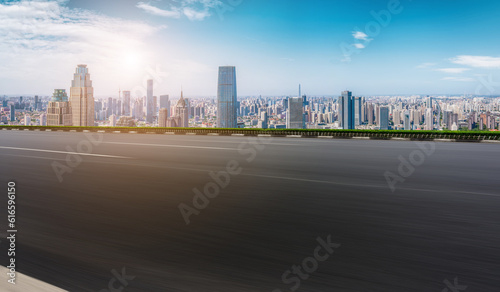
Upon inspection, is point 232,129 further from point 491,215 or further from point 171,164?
point 491,215

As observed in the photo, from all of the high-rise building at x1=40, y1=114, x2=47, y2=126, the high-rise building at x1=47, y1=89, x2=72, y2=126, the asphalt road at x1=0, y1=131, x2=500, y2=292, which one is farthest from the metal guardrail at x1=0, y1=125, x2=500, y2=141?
the asphalt road at x1=0, y1=131, x2=500, y2=292

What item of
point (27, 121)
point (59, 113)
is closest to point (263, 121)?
point (59, 113)

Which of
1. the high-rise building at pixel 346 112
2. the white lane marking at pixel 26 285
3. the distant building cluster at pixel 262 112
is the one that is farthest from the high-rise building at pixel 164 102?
the white lane marking at pixel 26 285

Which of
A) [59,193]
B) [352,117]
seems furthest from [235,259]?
[352,117]

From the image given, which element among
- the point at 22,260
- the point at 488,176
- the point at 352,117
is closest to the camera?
the point at 22,260

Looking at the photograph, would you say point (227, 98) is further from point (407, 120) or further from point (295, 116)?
point (407, 120)

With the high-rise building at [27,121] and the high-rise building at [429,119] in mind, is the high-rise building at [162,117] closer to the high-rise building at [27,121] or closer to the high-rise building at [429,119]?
the high-rise building at [27,121]

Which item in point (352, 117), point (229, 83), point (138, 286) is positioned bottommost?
point (138, 286)
